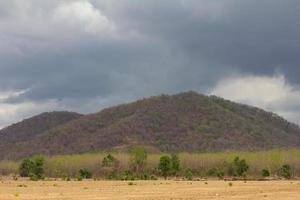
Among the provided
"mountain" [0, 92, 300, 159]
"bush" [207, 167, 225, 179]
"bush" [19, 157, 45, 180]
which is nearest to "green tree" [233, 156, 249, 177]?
"bush" [207, 167, 225, 179]

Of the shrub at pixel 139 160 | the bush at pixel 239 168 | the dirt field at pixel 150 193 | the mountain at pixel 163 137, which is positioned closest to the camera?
the dirt field at pixel 150 193

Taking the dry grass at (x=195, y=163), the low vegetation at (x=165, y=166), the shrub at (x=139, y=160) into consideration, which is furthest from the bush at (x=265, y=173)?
the shrub at (x=139, y=160)

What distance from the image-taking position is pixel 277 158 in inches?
5039

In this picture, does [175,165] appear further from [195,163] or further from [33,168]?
[33,168]

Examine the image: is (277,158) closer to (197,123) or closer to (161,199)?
(197,123)

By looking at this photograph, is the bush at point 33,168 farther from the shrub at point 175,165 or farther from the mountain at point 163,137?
the mountain at point 163,137

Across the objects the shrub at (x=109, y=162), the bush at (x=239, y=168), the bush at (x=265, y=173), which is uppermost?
the shrub at (x=109, y=162)

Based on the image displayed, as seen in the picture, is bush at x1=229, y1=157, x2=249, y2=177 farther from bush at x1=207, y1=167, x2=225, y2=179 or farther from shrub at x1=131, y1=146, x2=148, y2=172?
shrub at x1=131, y1=146, x2=148, y2=172

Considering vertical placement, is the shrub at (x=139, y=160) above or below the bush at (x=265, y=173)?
above

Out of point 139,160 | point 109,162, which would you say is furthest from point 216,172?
point 109,162

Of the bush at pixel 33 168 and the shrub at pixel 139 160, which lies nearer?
the bush at pixel 33 168

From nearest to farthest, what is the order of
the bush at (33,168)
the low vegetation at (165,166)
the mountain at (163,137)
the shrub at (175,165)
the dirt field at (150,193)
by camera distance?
the dirt field at (150,193)
the low vegetation at (165,166)
the bush at (33,168)
the shrub at (175,165)
the mountain at (163,137)

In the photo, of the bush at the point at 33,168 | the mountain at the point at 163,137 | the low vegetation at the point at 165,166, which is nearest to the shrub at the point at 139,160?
the low vegetation at the point at 165,166

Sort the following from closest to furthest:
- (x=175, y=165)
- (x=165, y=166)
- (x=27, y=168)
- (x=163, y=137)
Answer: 1. (x=165, y=166)
2. (x=175, y=165)
3. (x=27, y=168)
4. (x=163, y=137)
